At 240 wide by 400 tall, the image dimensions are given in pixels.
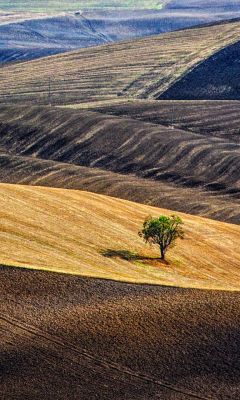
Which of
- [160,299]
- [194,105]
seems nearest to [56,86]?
[194,105]

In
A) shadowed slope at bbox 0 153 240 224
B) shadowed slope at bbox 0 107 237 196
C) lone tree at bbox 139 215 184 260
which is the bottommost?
lone tree at bbox 139 215 184 260

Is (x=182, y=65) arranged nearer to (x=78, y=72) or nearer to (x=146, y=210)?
(x=78, y=72)

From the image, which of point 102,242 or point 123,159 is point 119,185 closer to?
point 123,159

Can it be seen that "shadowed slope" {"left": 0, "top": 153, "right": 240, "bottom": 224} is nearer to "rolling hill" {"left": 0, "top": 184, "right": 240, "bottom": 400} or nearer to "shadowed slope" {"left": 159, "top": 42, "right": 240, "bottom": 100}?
"rolling hill" {"left": 0, "top": 184, "right": 240, "bottom": 400}

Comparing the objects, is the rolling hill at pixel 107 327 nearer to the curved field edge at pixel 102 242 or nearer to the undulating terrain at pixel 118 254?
the undulating terrain at pixel 118 254

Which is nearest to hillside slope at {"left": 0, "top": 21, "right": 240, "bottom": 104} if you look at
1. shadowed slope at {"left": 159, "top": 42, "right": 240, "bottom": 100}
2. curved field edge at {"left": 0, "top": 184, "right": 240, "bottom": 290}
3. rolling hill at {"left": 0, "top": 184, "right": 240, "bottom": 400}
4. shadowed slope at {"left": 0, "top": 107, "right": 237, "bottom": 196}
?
shadowed slope at {"left": 159, "top": 42, "right": 240, "bottom": 100}

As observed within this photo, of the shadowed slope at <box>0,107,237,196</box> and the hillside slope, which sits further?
the hillside slope

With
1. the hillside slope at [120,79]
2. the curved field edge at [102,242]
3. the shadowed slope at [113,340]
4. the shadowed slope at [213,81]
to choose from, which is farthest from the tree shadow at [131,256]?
the hillside slope at [120,79]
